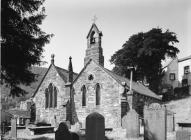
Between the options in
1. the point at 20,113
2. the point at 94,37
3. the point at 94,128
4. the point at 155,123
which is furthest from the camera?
the point at 20,113

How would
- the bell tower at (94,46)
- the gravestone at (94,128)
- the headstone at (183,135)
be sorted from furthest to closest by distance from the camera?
the bell tower at (94,46) → the headstone at (183,135) → the gravestone at (94,128)

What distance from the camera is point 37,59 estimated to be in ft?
53.1

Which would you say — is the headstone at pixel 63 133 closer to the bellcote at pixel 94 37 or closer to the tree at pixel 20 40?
the tree at pixel 20 40

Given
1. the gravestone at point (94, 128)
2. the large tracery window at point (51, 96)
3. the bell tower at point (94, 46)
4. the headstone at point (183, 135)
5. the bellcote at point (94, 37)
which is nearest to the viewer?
the gravestone at point (94, 128)

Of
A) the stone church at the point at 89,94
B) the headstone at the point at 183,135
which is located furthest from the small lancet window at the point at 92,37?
the headstone at the point at 183,135

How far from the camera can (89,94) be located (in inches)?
1342

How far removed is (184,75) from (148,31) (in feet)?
41.6

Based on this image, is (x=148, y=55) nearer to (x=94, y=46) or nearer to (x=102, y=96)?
(x=94, y=46)

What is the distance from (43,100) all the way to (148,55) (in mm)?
21896

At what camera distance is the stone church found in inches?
1242

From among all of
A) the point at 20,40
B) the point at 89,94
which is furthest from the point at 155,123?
the point at 89,94

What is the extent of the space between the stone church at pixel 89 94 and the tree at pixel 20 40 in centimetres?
1630

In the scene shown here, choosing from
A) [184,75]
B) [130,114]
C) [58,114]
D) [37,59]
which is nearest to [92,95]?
[58,114]

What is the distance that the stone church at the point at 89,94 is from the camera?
104 ft
